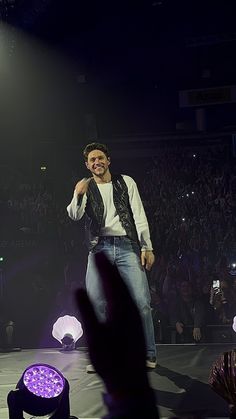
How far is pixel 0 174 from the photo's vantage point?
8445 millimetres

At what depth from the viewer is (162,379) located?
7.74 ft

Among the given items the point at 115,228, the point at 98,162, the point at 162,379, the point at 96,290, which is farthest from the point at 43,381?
the point at 98,162

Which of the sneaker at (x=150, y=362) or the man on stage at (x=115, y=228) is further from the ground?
the man on stage at (x=115, y=228)

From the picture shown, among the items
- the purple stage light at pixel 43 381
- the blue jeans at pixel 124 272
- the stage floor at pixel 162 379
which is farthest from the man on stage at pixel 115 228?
the purple stage light at pixel 43 381

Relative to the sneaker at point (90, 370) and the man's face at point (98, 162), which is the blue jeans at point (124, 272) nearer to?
the sneaker at point (90, 370)

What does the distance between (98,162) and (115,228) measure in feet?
1.27

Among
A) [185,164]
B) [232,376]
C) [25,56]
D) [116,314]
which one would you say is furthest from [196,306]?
[25,56]

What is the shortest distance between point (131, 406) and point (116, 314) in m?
0.91

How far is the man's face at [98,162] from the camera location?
270 centimetres

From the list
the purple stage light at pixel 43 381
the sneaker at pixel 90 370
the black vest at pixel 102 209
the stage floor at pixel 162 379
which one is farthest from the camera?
the black vest at pixel 102 209

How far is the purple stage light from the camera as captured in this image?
1675mm

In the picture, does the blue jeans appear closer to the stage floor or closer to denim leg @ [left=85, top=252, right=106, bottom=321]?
denim leg @ [left=85, top=252, right=106, bottom=321]

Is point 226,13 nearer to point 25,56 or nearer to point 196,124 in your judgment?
point 196,124

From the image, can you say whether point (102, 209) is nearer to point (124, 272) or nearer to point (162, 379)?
point (124, 272)
